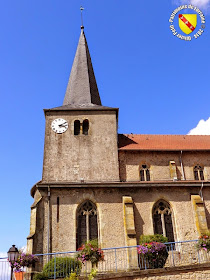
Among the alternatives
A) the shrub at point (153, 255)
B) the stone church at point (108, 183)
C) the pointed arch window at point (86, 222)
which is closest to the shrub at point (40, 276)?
the stone church at point (108, 183)

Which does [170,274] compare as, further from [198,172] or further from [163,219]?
[198,172]

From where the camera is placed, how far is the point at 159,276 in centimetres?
1154

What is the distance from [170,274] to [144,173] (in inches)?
398

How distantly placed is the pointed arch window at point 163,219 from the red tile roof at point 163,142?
463 centimetres

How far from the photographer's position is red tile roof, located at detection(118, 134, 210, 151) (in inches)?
867

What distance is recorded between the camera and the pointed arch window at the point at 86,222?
679 inches

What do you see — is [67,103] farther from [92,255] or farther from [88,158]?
[92,255]

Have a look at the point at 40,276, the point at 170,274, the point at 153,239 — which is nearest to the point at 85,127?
the point at 153,239

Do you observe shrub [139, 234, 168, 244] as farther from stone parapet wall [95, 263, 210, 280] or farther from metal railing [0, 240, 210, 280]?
stone parapet wall [95, 263, 210, 280]

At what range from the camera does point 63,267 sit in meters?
13.3

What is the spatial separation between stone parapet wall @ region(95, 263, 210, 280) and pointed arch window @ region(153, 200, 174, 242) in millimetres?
5881

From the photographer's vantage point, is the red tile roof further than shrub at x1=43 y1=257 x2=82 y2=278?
Yes

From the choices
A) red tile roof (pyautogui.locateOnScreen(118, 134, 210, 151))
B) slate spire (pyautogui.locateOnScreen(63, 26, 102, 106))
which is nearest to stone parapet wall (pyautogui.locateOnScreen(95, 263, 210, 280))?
red tile roof (pyautogui.locateOnScreen(118, 134, 210, 151))

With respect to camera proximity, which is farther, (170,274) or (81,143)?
(81,143)
